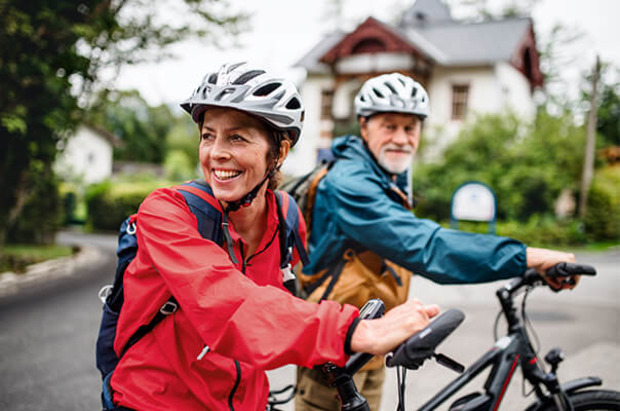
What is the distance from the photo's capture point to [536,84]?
32750mm

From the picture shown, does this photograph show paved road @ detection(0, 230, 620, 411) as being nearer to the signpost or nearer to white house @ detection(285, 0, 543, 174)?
the signpost

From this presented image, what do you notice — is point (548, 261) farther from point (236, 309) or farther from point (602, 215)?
point (602, 215)

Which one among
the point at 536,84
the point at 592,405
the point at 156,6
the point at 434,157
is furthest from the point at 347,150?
the point at 536,84

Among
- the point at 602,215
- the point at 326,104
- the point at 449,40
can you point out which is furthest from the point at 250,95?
the point at 449,40

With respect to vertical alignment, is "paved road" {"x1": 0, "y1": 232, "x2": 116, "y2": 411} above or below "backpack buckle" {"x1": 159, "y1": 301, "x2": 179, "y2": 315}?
below

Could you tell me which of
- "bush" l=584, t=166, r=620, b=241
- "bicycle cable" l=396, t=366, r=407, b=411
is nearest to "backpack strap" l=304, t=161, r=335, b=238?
"bicycle cable" l=396, t=366, r=407, b=411

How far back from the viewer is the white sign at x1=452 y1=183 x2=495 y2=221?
11266mm

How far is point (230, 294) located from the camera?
55.9 inches

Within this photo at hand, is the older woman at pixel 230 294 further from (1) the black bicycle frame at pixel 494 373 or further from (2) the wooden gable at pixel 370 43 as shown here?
(2) the wooden gable at pixel 370 43

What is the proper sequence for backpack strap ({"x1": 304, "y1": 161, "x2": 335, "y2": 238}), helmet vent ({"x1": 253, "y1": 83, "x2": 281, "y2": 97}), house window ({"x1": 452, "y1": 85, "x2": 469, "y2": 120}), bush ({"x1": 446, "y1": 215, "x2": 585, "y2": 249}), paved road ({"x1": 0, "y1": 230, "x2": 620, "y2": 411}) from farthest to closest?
house window ({"x1": 452, "y1": 85, "x2": 469, "y2": 120}) → bush ({"x1": 446, "y1": 215, "x2": 585, "y2": 249}) → paved road ({"x1": 0, "y1": 230, "x2": 620, "y2": 411}) → backpack strap ({"x1": 304, "y1": 161, "x2": 335, "y2": 238}) → helmet vent ({"x1": 253, "y1": 83, "x2": 281, "y2": 97})

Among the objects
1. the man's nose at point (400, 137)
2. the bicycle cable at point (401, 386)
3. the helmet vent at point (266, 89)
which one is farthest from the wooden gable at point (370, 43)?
the bicycle cable at point (401, 386)

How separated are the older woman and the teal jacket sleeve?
0.51m

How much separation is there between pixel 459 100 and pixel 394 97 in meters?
25.7

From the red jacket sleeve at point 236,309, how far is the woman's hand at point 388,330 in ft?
0.13
